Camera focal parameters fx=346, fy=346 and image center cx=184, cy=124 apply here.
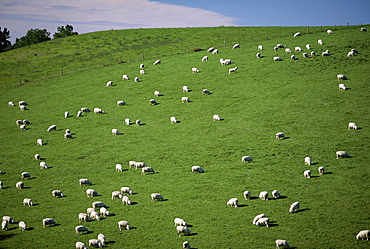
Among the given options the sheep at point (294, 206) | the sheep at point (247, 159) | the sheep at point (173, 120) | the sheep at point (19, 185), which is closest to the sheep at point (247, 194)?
the sheep at point (294, 206)

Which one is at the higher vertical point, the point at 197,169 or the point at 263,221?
the point at 197,169

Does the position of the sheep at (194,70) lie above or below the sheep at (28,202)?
above

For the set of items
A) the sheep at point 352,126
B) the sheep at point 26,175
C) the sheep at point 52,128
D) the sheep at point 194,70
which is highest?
the sheep at point 194,70

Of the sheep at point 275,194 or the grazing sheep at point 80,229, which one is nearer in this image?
the grazing sheep at point 80,229

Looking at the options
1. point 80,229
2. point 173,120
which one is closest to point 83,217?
point 80,229

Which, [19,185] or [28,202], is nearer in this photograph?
[28,202]

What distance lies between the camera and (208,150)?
33.2 m

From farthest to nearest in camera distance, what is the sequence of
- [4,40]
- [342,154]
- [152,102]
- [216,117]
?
[4,40] → [152,102] → [216,117] → [342,154]

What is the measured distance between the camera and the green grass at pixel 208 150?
67.2ft

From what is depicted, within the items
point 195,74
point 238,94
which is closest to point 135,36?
point 195,74

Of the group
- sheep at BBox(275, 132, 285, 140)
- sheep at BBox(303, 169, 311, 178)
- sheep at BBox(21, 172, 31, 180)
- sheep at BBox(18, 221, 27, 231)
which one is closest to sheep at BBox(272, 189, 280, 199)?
sheep at BBox(303, 169, 311, 178)

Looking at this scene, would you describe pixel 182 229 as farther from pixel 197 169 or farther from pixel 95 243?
pixel 197 169

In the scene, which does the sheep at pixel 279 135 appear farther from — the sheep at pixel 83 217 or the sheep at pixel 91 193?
the sheep at pixel 83 217

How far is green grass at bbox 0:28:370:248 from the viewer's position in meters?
20.5
